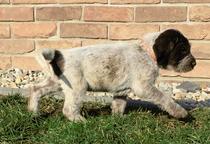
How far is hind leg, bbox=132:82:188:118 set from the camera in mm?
5758

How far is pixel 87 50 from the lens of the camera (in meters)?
5.79

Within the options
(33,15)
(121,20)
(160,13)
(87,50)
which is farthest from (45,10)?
(87,50)

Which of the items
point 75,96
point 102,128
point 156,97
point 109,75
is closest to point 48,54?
point 75,96

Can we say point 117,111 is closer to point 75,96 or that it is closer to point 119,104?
point 119,104

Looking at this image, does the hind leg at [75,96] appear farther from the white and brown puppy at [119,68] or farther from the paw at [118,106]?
the paw at [118,106]

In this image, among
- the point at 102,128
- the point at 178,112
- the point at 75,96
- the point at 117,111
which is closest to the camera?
the point at 102,128

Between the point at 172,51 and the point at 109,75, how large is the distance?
2.24 feet

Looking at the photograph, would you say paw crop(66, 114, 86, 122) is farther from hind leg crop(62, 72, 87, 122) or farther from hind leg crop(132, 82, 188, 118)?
hind leg crop(132, 82, 188, 118)

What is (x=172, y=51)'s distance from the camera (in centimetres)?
575

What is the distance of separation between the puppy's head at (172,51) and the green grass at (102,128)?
0.60 metres

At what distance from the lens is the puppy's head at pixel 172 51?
568cm

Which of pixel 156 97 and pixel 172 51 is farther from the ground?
pixel 172 51

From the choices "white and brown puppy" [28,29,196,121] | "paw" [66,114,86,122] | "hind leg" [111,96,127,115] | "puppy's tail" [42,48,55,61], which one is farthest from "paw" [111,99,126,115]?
"puppy's tail" [42,48,55,61]

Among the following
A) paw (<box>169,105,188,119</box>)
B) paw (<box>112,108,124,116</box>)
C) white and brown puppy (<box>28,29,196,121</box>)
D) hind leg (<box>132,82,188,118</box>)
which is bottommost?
paw (<box>112,108,124,116</box>)
